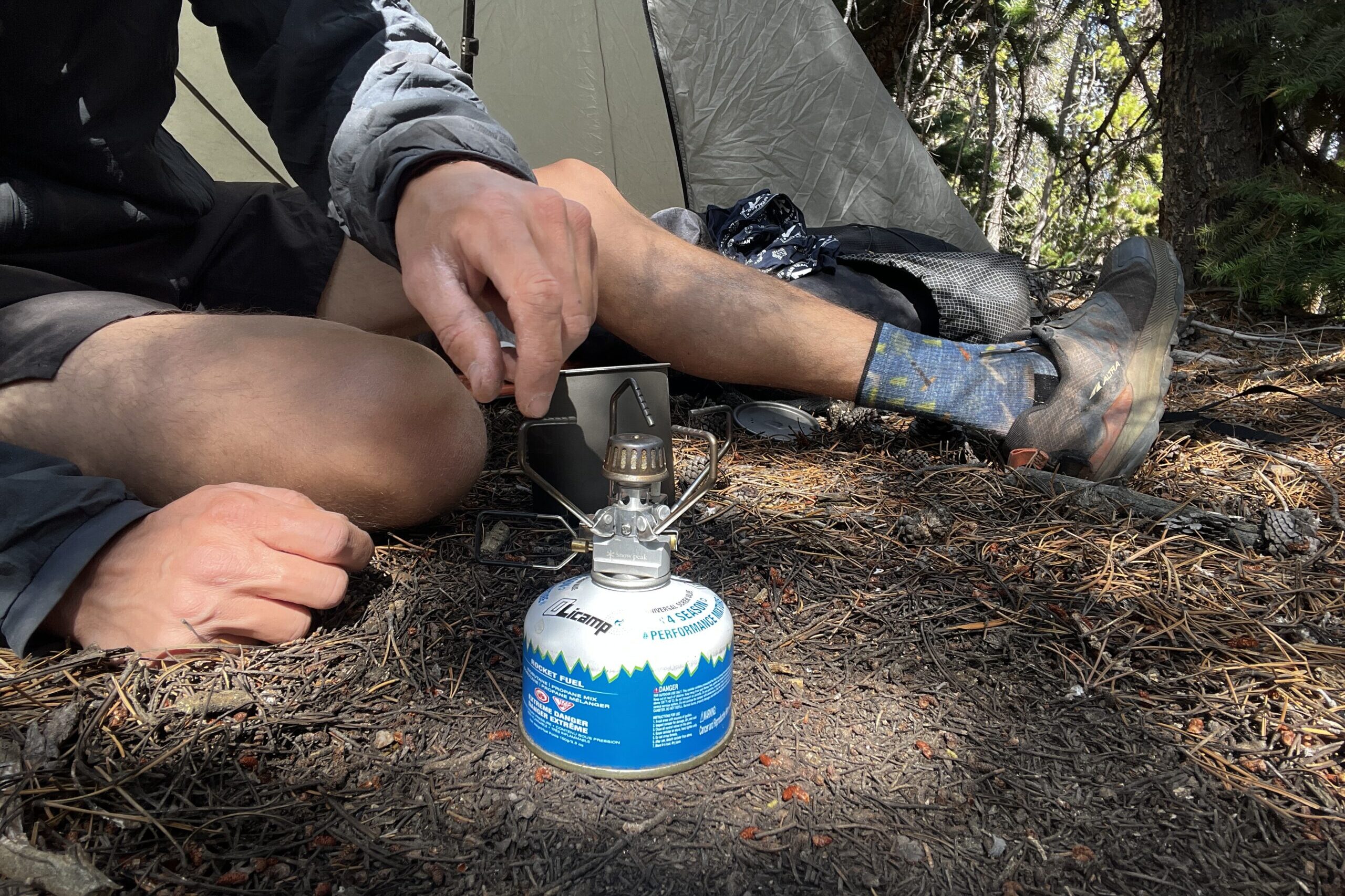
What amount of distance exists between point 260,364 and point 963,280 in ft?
5.38

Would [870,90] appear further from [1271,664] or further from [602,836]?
[602,836]

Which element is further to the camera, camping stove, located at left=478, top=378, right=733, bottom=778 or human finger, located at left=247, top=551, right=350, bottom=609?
human finger, located at left=247, top=551, right=350, bottom=609

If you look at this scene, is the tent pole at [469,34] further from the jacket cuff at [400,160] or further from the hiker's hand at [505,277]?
the hiker's hand at [505,277]

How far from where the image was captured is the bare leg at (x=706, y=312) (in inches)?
66.6

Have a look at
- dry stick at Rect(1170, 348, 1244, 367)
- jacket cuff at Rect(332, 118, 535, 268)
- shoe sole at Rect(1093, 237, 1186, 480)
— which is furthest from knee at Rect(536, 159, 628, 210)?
dry stick at Rect(1170, 348, 1244, 367)

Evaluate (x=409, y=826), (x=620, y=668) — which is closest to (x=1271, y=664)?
(x=620, y=668)

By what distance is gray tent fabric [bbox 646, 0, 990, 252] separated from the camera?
2.84 meters

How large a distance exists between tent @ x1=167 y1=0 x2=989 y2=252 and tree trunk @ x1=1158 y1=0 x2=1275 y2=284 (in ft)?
3.13

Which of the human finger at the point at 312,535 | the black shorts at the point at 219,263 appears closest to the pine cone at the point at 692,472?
the human finger at the point at 312,535

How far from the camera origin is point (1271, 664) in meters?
1.12

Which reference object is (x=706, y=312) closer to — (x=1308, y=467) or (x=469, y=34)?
(x=1308, y=467)

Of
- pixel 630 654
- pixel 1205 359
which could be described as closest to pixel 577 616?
pixel 630 654

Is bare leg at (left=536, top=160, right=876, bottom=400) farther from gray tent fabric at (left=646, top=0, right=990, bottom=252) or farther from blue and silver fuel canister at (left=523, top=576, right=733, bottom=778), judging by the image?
gray tent fabric at (left=646, top=0, right=990, bottom=252)

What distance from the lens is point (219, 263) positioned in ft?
5.98
